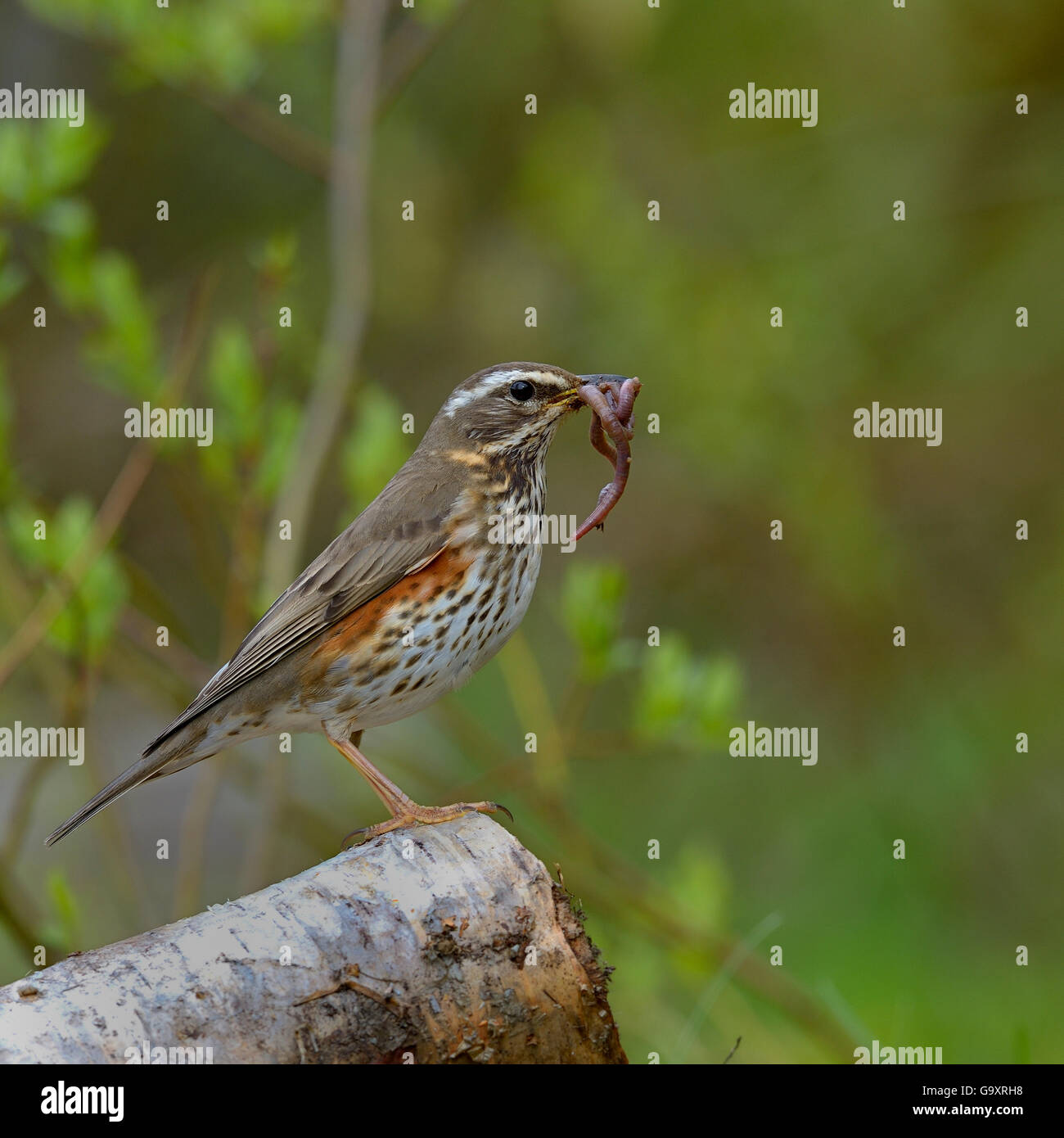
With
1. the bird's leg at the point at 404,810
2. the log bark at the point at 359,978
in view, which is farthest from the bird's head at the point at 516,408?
the log bark at the point at 359,978

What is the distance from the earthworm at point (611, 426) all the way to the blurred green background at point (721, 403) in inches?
87.8

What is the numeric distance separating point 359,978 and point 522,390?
2283 mm

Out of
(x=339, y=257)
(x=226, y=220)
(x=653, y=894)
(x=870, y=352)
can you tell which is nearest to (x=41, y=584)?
(x=339, y=257)

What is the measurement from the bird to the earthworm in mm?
72

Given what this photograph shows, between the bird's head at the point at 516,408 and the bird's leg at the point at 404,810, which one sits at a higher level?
the bird's head at the point at 516,408

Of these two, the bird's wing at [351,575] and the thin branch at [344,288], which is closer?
the bird's wing at [351,575]

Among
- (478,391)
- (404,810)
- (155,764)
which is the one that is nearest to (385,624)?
(404,810)

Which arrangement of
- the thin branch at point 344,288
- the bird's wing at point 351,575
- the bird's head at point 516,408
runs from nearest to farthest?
1. the bird's wing at point 351,575
2. the bird's head at point 516,408
3. the thin branch at point 344,288

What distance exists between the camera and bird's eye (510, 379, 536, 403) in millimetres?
4773

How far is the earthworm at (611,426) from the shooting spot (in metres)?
4.31

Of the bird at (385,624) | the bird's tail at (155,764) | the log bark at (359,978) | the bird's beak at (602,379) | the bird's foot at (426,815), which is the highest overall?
the bird's beak at (602,379)

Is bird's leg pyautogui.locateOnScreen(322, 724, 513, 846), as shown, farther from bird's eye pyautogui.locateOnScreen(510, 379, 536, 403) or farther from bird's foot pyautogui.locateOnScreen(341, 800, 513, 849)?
bird's eye pyautogui.locateOnScreen(510, 379, 536, 403)

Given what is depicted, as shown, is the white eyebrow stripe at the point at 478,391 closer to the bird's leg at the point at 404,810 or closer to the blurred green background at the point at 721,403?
the bird's leg at the point at 404,810

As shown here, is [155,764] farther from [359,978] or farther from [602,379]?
[602,379]
